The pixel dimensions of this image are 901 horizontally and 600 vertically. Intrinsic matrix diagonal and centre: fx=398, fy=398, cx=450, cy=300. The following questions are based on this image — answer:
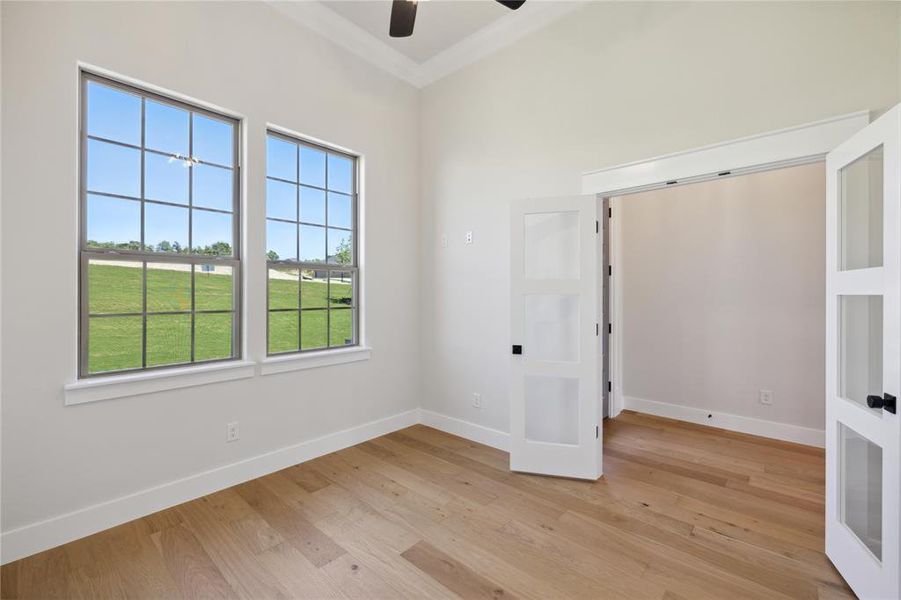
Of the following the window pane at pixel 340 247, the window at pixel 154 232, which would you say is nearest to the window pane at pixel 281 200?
the window at pixel 154 232

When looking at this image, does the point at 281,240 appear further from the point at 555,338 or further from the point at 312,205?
the point at 555,338

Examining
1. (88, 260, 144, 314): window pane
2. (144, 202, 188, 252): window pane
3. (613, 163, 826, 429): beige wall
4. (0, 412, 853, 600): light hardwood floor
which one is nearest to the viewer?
(0, 412, 853, 600): light hardwood floor

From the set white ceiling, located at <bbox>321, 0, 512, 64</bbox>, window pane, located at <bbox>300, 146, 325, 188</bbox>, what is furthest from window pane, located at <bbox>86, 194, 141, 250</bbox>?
white ceiling, located at <bbox>321, 0, 512, 64</bbox>

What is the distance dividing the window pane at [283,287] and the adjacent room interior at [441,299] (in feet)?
0.14

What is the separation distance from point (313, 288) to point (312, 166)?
3.33 feet

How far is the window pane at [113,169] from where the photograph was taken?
7.47 ft

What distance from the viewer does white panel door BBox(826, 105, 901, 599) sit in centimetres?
153

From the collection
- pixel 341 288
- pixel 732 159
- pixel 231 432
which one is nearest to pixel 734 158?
pixel 732 159

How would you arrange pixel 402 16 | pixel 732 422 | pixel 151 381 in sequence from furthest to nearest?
pixel 732 422
pixel 151 381
pixel 402 16

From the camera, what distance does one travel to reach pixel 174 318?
2.56 m

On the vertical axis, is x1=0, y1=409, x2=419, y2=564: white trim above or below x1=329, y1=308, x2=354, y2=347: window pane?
below

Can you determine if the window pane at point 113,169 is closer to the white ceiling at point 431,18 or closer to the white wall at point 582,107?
the white ceiling at point 431,18

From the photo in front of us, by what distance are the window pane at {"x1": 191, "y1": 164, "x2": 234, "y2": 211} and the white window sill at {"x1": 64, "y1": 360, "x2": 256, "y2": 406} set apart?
1096 millimetres

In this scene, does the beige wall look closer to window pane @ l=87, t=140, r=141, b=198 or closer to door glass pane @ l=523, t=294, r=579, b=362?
door glass pane @ l=523, t=294, r=579, b=362
